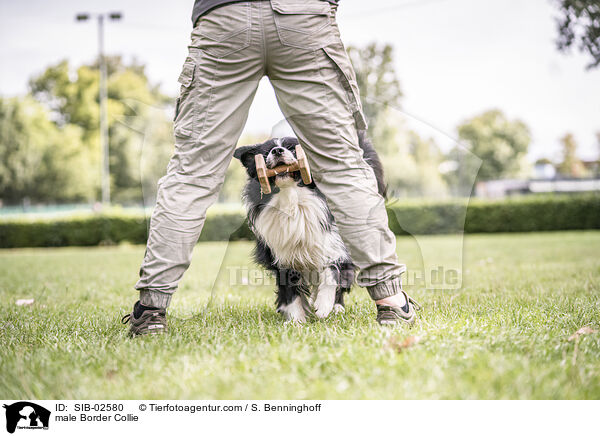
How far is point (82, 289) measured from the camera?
4.16m

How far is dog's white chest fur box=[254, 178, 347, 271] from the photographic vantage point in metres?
2.75

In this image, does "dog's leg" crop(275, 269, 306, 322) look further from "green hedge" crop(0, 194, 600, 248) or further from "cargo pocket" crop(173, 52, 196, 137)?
"green hedge" crop(0, 194, 600, 248)

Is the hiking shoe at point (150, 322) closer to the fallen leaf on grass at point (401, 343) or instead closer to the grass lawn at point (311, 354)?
the grass lawn at point (311, 354)

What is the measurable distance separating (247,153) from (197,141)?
28.2 inches

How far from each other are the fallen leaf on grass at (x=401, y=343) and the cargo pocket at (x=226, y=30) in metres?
1.26

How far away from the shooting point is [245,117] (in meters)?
2.18

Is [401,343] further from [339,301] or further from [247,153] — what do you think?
[247,153]

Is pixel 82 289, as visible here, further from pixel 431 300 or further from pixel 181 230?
pixel 431 300

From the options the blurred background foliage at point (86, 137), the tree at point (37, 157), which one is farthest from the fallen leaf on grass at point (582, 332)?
the tree at point (37, 157)

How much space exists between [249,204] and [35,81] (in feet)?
101

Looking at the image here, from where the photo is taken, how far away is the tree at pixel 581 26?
4.18m
